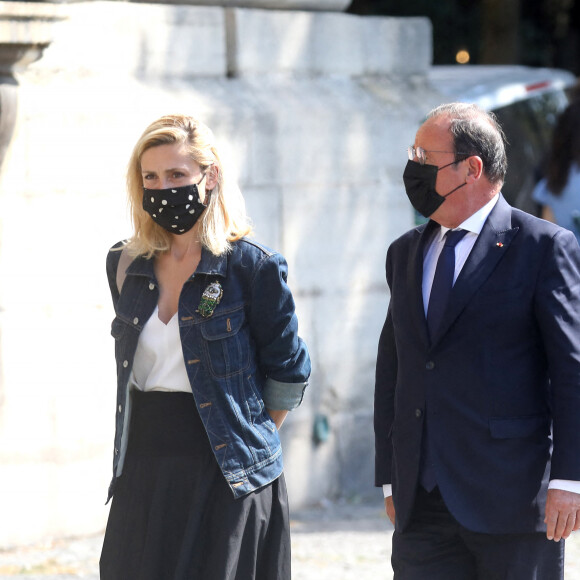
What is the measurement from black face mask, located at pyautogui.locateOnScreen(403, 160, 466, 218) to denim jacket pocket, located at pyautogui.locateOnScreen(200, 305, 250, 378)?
0.63m

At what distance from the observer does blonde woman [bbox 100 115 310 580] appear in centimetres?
379

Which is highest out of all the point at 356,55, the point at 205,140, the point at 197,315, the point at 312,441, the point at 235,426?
the point at 356,55

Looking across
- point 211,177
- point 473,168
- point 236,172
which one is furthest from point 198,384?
point 236,172

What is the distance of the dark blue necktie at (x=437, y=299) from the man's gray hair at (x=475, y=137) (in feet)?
0.71

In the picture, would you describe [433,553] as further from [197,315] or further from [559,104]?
[559,104]

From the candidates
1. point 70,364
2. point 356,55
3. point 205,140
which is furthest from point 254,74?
point 205,140

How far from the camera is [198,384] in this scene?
3.78m

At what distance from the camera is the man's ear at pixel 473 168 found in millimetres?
3760

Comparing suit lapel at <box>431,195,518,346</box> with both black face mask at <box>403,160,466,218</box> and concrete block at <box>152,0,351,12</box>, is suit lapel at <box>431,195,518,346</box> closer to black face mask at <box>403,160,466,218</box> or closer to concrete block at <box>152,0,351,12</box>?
black face mask at <box>403,160,466,218</box>

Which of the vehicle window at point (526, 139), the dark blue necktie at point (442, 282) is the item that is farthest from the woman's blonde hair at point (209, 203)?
the vehicle window at point (526, 139)

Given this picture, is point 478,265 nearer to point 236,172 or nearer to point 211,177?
point 211,177

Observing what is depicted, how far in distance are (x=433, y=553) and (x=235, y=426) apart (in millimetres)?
693

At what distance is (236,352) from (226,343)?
0.14 feet

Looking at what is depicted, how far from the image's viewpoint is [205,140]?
3928 mm
